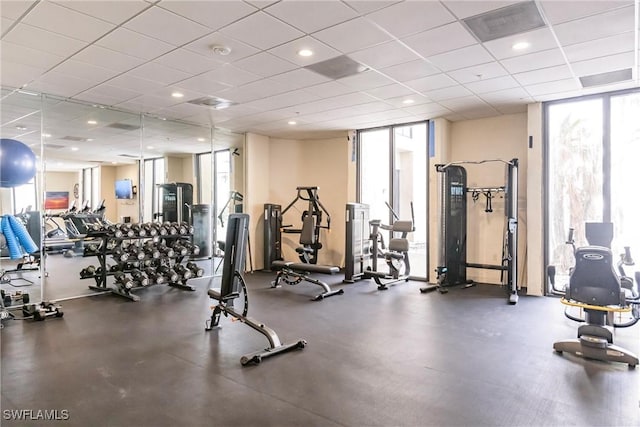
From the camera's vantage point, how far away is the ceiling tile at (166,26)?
125 inches

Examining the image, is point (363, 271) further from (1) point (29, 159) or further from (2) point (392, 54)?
(1) point (29, 159)

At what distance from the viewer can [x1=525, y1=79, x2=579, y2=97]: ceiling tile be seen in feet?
16.3

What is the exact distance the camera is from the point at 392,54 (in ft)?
13.3

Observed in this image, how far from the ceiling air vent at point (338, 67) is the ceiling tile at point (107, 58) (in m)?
1.92

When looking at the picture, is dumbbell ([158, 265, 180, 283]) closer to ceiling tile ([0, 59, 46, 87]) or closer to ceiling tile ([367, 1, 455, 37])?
ceiling tile ([0, 59, 46, 87])

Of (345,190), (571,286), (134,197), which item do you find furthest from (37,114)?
(571,286)

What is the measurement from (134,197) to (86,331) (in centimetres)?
313

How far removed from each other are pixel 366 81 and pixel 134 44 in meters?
2.66

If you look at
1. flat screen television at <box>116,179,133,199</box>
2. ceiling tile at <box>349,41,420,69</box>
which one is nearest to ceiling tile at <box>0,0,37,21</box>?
ceiling tile at <box>349,41,420,69</box>

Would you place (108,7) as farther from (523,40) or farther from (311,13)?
(523,40)

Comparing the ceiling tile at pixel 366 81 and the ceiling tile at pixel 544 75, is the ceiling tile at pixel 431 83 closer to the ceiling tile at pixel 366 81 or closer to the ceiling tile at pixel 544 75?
the ceiling tile at pixel 366 81

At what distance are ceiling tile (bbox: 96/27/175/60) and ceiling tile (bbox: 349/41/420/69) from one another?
1.92 metres

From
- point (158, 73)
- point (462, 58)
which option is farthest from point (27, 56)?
point (462, 58)

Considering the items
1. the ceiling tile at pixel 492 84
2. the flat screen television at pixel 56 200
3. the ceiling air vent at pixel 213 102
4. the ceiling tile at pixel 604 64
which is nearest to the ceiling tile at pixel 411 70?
the ceiling tile at pixel 492 84
